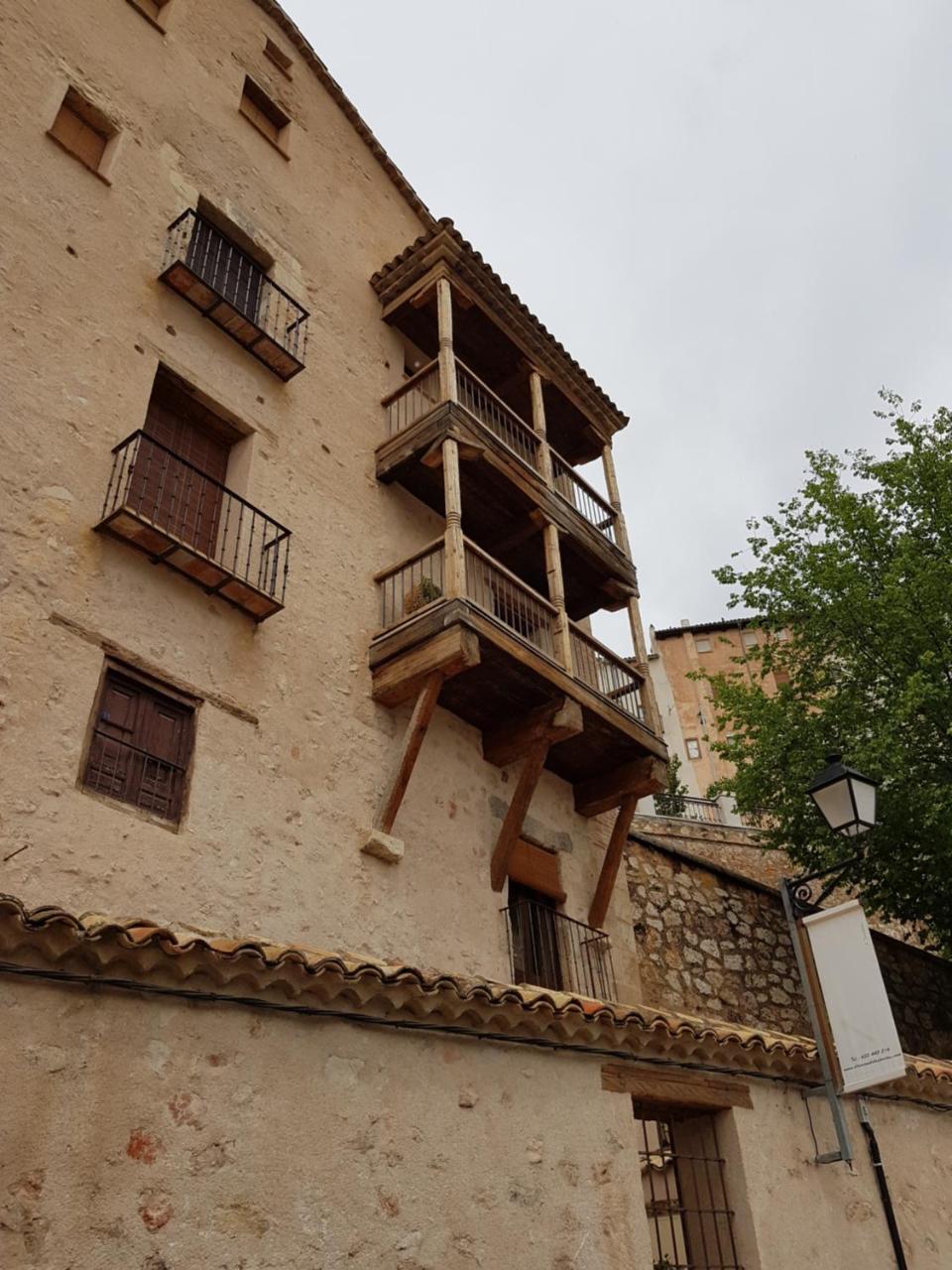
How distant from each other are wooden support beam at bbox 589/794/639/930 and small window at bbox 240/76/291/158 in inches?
357

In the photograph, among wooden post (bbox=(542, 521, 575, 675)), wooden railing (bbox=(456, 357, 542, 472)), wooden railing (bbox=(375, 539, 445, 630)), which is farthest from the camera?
wooden railing (bbox=(456, 357, 542, 472))

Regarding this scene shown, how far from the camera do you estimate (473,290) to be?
Answer: 12680 millimetres

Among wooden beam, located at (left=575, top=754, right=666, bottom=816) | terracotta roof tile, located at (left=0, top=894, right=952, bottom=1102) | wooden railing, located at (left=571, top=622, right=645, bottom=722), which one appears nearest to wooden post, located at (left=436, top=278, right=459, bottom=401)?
wooden railing, located at (left=571, top=622, right=645, bottom=722)

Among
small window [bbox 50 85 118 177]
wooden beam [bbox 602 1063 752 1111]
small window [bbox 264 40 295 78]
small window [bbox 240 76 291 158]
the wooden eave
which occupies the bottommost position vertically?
wooden beam [bbox 602 1063 752 1111]

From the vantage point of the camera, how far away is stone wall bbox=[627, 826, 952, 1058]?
12.9 metres

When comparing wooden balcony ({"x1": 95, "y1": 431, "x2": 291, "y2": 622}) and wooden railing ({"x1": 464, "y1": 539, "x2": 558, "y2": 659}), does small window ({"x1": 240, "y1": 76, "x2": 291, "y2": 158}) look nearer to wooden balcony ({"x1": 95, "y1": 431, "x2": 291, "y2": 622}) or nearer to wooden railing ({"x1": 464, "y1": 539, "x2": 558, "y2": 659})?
wooden balcony ({"x1": 95, "y1": 431, "x2": 291, "y2": 622})

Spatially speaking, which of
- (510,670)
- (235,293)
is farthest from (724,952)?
(235,293)

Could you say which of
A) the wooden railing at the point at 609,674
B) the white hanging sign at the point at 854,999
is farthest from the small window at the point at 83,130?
the white hanging sign at the point at 854,999

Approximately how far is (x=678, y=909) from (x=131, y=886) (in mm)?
8816

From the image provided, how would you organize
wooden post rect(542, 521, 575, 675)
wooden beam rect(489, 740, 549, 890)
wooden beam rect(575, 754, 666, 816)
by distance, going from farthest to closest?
wooden beam rect(575, 754, 666, 816)
wooden post rect(542, 521, 575, 675)
wooden beam rect(489, 740, 549, 890)

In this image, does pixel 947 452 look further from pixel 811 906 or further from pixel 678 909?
pixel 811 906

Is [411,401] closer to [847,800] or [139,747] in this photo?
[139,747]

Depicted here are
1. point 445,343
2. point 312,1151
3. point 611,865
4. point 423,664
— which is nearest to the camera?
point 312,1151

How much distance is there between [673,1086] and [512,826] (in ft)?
11.5
